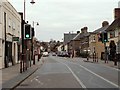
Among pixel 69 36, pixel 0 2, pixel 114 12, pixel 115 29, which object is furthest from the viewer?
pixel 69 36

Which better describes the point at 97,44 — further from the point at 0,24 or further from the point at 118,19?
the point at 0,24

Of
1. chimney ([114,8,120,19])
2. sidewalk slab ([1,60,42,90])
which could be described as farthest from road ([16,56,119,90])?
chimney ([114,8,120,19])

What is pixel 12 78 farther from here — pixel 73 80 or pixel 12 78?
pixel 73 80

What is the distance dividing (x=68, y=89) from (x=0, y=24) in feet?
57.2

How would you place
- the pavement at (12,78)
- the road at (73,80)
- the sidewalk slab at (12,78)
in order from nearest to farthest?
the pavement at (12,78), the sidewalk slab at (12,78), the road at (73,80)

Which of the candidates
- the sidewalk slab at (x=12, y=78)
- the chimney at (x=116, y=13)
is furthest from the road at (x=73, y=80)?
the chimney at (x=116, y=13)

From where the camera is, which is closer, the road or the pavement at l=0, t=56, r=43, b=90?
the pavement at l=0, t=56, r=43, b=90

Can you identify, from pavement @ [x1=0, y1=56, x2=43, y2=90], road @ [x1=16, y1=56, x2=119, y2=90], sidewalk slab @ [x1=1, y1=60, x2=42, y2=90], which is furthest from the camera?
road @ [x1=16, y1=56, x2=119, y2=90]

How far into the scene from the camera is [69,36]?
181125 mm

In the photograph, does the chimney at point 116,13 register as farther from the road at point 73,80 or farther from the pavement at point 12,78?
the pavement at point 12,78

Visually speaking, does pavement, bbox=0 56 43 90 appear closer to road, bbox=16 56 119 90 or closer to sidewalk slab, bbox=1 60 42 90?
sidewalk slab, bbox=1 60 42 90

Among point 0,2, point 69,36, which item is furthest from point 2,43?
point 69,36

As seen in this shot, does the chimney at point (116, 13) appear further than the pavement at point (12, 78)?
Yes

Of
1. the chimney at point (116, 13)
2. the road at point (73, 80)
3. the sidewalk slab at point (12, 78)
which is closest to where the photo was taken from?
the sidewalk slab at point (12, 78)
